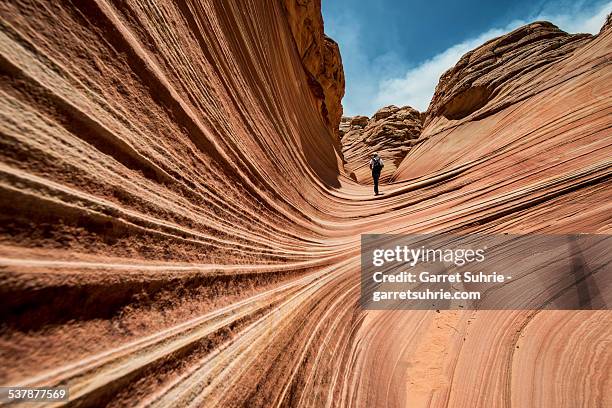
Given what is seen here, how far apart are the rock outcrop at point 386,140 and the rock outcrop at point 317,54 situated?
10.4ft

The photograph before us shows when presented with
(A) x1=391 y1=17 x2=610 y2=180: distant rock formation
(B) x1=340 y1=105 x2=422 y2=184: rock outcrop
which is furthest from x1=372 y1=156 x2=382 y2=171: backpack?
(B) x1=340 y1=105 x2=422 y2=184: rock outcrop

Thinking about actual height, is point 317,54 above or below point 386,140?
→ below

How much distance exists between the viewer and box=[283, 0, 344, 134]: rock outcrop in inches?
285

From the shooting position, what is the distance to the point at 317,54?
9258mm

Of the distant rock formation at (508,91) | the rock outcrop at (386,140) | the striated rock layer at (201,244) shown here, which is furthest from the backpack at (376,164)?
the rock outcrop at (386,140)

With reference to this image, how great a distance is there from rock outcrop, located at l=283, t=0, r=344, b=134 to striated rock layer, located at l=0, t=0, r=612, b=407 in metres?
3.38

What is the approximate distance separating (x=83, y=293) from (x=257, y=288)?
120cm

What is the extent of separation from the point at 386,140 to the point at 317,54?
7.74m

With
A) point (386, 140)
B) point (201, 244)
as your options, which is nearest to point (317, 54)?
point (386, 140)

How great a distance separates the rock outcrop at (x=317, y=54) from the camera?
7.23 metres

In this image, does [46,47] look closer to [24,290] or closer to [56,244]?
[56,244]

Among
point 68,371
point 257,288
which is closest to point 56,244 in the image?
point 68,371

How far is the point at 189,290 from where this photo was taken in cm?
148

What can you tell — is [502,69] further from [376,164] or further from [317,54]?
[376,164]
